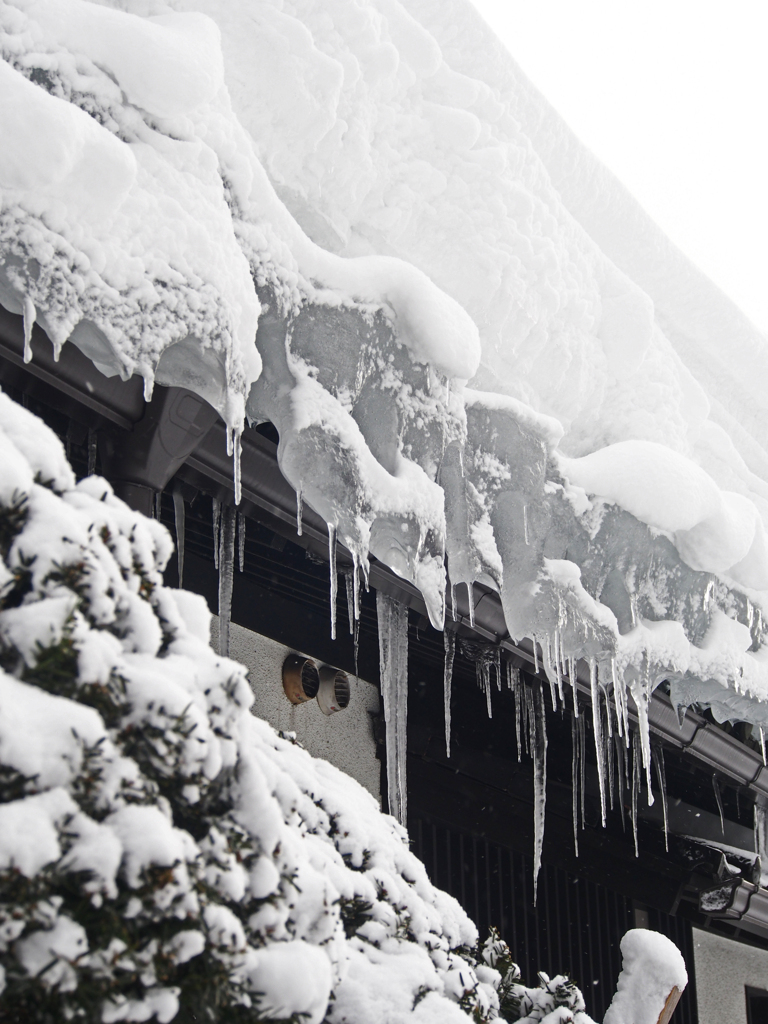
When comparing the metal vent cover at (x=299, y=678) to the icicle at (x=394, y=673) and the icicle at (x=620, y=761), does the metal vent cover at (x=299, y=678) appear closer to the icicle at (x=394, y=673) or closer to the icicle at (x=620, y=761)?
the icicle at (x=394, y=673)

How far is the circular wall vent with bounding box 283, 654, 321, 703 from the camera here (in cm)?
390

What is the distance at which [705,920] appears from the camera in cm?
612

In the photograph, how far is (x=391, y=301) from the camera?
1950mm

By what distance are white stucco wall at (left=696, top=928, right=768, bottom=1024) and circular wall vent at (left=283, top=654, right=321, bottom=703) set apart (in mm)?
4916

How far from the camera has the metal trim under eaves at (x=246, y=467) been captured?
65.3 inches

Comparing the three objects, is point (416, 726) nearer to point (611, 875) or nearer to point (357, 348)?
point (611, 875)

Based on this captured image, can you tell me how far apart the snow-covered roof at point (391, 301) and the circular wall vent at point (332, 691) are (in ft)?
4.79

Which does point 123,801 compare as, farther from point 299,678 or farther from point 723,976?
point 723,976

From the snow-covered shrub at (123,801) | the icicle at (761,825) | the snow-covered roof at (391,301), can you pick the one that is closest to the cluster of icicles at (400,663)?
the snow-covered roof at (391,301)

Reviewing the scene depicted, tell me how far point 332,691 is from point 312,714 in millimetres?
198

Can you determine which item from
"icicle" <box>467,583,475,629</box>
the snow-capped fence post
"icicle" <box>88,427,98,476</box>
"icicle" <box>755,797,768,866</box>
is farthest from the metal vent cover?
"icicle" <box>755,797,768,866</box>

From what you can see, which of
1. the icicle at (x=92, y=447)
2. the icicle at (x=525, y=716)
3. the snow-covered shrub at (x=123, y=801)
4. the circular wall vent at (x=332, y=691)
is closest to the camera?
the snow-covered shrub at (x=123, y=801)

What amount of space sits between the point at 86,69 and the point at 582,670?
256 centimetres

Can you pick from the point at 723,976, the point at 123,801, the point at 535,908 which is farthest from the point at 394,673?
the point at 723,976
